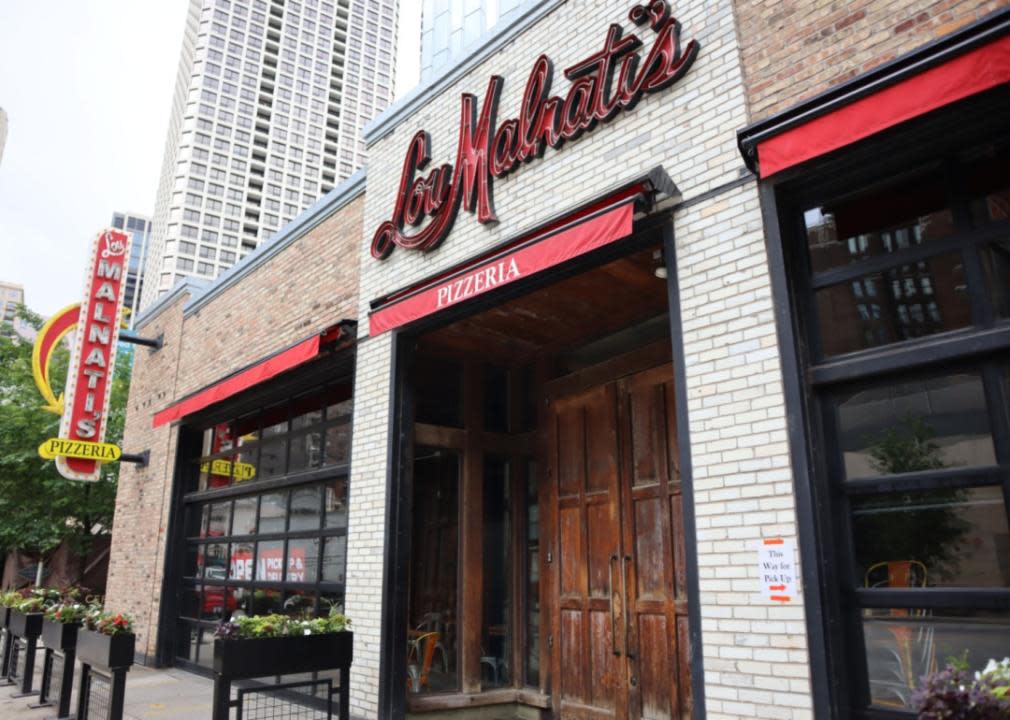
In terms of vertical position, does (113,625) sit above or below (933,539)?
below

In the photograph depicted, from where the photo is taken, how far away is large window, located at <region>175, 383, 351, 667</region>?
7.81 m

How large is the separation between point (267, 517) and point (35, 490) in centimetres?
1094

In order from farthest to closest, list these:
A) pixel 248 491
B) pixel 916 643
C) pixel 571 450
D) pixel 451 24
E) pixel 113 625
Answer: pixel 248 491 → pixel 451 24 → pixel 571 450 → pixel 113 625 → pixel 916 643

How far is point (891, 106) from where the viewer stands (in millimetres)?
3719

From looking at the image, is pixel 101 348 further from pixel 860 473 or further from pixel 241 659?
pixel 860 473

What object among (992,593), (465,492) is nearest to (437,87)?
(465,492)

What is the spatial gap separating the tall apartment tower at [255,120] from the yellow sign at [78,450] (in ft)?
297

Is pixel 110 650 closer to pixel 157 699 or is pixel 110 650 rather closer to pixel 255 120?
pixel 157 699

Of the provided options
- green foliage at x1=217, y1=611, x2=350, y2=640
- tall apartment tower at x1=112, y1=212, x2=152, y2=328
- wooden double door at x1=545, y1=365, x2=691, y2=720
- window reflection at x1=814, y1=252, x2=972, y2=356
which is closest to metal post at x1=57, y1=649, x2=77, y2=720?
green foliage at x1=217, y1=611, x2=350, y2=640

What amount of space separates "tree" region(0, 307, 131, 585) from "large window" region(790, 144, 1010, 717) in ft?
56.4

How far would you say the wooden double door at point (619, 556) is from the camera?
238 inches

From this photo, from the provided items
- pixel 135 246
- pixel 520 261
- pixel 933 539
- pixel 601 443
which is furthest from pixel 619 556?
pixel 135 246

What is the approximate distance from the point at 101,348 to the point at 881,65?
422 inches

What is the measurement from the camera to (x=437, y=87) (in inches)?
281
